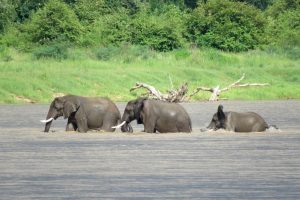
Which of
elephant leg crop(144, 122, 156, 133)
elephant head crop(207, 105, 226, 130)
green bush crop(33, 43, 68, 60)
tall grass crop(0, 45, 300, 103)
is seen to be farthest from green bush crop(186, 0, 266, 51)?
elephant leg crop(144, 122, 156, 133)

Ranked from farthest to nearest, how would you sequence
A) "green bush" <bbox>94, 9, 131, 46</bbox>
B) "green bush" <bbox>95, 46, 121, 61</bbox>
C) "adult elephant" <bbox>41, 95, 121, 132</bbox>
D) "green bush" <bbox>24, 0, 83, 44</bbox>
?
"green bush" <bbox>94, 9, 131, 46</bbox>
"green bush" <bbox>24, 0, 83, 44</bbox>
"green bush" <bbox>95, 46, 121, 61</bbox>
"adult elephant" <bbox>41, 95, 121, 132</bbox>

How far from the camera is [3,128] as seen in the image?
29.1 m

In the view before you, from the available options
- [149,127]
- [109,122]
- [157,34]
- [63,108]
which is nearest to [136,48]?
[157,34]

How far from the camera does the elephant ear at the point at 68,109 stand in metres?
26.6

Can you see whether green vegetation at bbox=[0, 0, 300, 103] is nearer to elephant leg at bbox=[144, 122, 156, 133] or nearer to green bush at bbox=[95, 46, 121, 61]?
green bush at bbox=[95, 46, 121, 61]

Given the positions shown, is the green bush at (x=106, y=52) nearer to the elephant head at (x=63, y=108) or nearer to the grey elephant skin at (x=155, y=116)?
the elephant head at (x=63, y=108)

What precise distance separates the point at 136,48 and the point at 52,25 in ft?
13.4

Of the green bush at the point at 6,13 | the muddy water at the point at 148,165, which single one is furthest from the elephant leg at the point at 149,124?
the green bush at the point at 6,13

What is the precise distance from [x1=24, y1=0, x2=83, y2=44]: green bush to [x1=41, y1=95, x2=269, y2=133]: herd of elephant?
93.8 feet

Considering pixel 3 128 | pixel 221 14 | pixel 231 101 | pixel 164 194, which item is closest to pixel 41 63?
pixel 231 101

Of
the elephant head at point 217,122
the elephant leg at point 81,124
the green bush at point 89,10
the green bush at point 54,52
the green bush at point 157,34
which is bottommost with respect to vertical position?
the elephant leg at point 81,124

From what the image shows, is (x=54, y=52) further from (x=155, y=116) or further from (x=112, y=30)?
(x=155, y=116)

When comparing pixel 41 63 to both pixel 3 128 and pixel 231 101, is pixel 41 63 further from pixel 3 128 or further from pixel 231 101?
pixel 3 128

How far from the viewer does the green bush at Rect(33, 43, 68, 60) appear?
52469 mm
